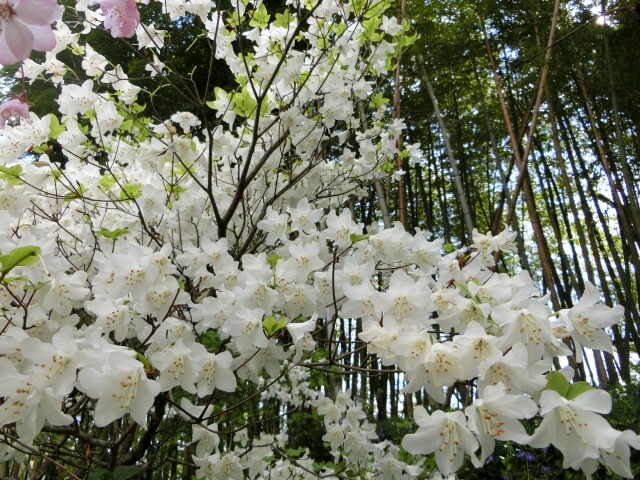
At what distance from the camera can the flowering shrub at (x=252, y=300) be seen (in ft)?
2.57

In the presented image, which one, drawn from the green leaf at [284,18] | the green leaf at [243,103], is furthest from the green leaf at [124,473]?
the green leaf at [284,18]

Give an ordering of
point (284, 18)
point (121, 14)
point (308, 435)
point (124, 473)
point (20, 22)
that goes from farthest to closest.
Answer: point (308, 435) < point (284, 18) < point (124, 473) < point (121, 14) < point (20, 22)

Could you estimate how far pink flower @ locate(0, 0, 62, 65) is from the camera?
0.56 m

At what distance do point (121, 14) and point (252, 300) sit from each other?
0.68 m

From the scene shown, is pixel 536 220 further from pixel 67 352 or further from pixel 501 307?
pixel 67 352

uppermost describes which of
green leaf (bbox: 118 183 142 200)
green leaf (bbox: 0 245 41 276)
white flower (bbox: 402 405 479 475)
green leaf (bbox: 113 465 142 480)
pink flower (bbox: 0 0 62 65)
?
green leaf (bbox: 118 183 142 200)

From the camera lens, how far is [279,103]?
1.91 meters

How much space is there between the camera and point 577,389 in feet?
2.42

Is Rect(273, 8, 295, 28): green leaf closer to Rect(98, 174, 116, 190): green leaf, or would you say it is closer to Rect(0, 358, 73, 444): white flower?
Rect(98, 174, 116, 190): green leaf

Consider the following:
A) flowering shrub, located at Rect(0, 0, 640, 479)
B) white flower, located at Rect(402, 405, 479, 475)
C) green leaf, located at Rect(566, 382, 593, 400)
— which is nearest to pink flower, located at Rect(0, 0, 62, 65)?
flowering shrub, located at Rect(0, 0, 640, 479)

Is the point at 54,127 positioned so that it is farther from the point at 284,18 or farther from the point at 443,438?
the point at 443,438

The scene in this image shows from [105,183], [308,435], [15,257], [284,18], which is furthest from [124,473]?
[308,435]

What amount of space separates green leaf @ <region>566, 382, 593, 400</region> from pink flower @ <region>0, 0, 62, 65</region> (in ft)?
2.97

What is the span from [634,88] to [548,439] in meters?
5.34
